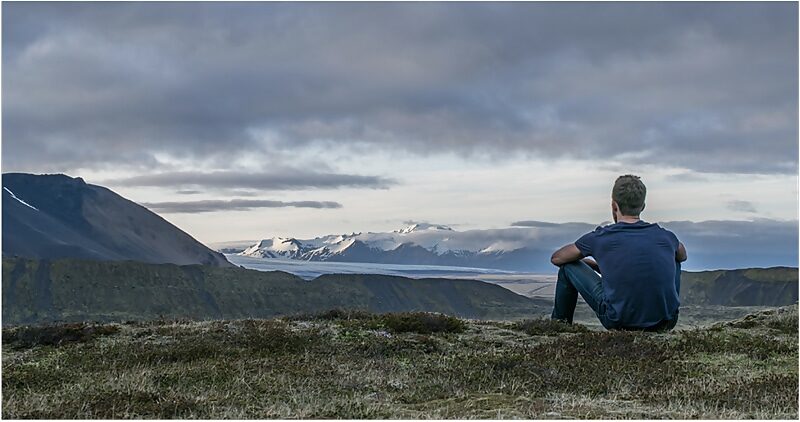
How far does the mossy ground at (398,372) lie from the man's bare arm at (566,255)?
3.93ft

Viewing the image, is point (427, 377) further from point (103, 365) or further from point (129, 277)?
point (129, 277)

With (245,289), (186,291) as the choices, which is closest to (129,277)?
(186,291)

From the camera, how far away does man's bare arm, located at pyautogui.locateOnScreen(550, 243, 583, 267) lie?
12259 millimetres

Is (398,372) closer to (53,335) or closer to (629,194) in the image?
(629,194)

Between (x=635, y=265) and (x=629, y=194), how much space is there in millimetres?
1021

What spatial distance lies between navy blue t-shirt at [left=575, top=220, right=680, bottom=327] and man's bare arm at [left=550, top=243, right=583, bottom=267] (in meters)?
0.12

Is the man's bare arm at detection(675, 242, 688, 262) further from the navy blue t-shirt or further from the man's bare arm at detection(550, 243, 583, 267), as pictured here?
the man's bare arm at detection(550, 243, 583, 267)

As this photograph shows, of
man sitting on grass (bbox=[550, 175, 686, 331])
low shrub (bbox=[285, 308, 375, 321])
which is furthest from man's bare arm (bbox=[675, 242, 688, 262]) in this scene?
low shrub (bbox=[285, 308, 375, 321])

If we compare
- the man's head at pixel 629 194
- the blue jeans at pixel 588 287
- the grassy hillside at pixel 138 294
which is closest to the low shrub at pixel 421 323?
the blue jeans at pixel 588 287

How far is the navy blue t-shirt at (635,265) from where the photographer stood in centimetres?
1145

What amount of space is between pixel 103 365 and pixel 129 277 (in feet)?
636

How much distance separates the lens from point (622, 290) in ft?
38.7

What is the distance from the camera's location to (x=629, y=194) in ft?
38.2

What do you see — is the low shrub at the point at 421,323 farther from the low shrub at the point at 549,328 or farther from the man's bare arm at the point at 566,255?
the man's bare arm at the point at 566,255
